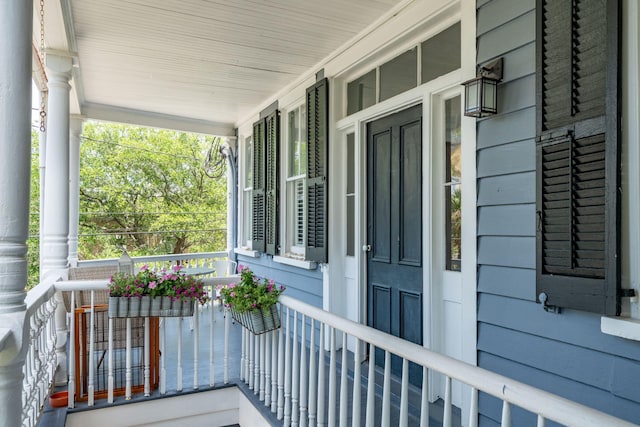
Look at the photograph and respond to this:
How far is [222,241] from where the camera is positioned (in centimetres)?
1374

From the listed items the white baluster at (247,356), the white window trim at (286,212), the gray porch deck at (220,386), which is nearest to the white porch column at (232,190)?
the white window trim at (286,212)

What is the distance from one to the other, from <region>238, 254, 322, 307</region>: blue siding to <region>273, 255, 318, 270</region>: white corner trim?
0.19 ft

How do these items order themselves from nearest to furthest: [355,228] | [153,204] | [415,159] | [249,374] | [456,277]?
[456,277], [415,159], [249,374], [355,228], [153,204]

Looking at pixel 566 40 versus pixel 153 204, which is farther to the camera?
pixel 153 204

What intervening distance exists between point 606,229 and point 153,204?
13.0 metres

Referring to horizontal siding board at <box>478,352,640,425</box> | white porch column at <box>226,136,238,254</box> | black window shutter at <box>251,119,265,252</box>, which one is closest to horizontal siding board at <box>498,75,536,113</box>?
horizontal siding board at <box>478,352,640,425</box>

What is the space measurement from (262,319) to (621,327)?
195 cm

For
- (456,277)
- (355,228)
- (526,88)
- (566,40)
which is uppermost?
(566,40)

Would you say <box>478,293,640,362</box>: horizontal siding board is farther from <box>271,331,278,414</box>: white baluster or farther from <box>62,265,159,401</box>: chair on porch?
<box>62,265,159,401</box>: chair on porch

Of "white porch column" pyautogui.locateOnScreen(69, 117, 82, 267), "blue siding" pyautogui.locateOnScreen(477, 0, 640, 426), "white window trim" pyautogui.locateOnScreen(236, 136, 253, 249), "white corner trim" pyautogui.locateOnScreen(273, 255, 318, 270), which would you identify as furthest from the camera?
"white window trim" pyautogui.locateOnScreen(236, 136, 253, 249)

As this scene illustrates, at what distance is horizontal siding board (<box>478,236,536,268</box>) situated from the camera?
206 centimetres

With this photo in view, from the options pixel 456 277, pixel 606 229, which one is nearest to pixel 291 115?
pixel 456 277

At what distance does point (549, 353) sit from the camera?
77.4 inches

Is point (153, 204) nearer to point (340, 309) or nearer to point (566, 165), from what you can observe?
point (340, 309)
